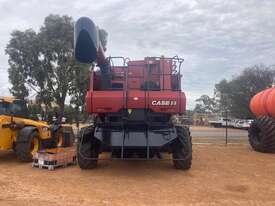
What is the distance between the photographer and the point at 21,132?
13.1 m

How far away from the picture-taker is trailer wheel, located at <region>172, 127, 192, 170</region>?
439 inches

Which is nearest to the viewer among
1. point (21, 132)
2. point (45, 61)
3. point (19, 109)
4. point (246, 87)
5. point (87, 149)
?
point (87, 149)

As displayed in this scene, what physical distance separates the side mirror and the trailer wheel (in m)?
3.18

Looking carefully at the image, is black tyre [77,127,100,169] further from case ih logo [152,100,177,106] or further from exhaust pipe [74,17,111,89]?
exhaust pipe [74,17,111,89]

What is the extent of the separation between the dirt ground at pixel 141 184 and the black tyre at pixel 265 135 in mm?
3685

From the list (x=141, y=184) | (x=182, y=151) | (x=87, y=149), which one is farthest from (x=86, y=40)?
(x=182, y=151)

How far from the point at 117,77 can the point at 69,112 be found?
10641mm

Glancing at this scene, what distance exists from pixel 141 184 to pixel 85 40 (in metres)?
3.60

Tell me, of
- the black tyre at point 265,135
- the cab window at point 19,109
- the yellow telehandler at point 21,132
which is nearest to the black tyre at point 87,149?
the yellow telehandler at point 21,132

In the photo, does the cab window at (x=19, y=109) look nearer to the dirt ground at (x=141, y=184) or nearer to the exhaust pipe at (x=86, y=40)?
the dirt ground at (x=141, y=184)

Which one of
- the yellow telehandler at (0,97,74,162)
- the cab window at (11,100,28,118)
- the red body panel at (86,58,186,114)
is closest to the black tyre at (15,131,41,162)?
the yellow telehandler at (0,97,74,162)

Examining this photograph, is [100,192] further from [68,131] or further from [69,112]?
[69,112]

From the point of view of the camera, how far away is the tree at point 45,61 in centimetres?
2178

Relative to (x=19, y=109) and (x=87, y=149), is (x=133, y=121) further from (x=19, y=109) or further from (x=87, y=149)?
(x=19, y=109)
